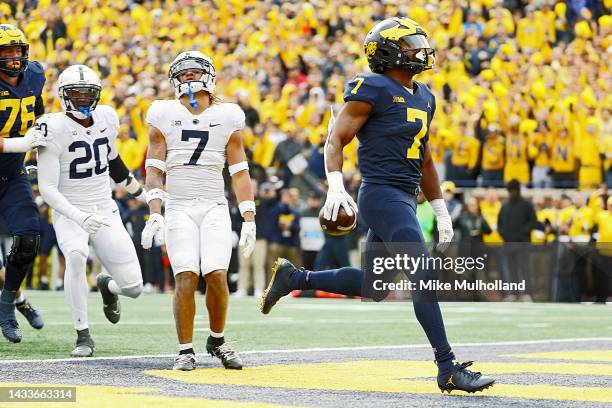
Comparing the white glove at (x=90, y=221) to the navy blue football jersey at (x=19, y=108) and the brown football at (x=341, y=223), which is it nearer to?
the navy blue football jersey at (x=19, y=108)

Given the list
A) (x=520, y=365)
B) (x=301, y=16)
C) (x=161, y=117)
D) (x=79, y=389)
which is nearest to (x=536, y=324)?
(x=520, y=365)

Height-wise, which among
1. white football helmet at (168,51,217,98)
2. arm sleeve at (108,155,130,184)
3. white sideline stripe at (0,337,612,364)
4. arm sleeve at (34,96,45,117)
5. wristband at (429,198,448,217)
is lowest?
white sideline stripe at (0,337,612,364)

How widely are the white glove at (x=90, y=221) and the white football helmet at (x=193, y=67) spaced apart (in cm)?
99

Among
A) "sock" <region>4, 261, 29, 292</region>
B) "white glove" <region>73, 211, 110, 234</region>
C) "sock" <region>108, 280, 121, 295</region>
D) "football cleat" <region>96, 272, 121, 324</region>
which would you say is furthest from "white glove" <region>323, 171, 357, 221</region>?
"sock" <region>4, 261, 29, 292</region>

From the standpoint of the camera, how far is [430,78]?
20281 millimetres

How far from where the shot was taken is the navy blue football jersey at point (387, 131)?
22.7ft

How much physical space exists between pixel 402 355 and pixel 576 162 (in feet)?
30.9

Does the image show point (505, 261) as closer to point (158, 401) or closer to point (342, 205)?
point (342, 205)

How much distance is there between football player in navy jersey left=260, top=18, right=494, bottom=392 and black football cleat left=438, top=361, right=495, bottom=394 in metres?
0.14

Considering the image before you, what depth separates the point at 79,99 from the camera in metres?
8.56

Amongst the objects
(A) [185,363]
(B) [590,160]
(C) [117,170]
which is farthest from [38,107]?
(B) [590,160]

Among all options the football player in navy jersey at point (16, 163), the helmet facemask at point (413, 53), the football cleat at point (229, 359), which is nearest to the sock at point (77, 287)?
the football player in navy jersey at point (16, 163)

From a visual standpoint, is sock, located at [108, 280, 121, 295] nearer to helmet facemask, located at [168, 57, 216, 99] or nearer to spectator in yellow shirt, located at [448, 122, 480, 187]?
helmet facemask, located at [168, 57, 216, 99]

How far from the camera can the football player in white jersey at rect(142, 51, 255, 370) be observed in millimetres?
7754
